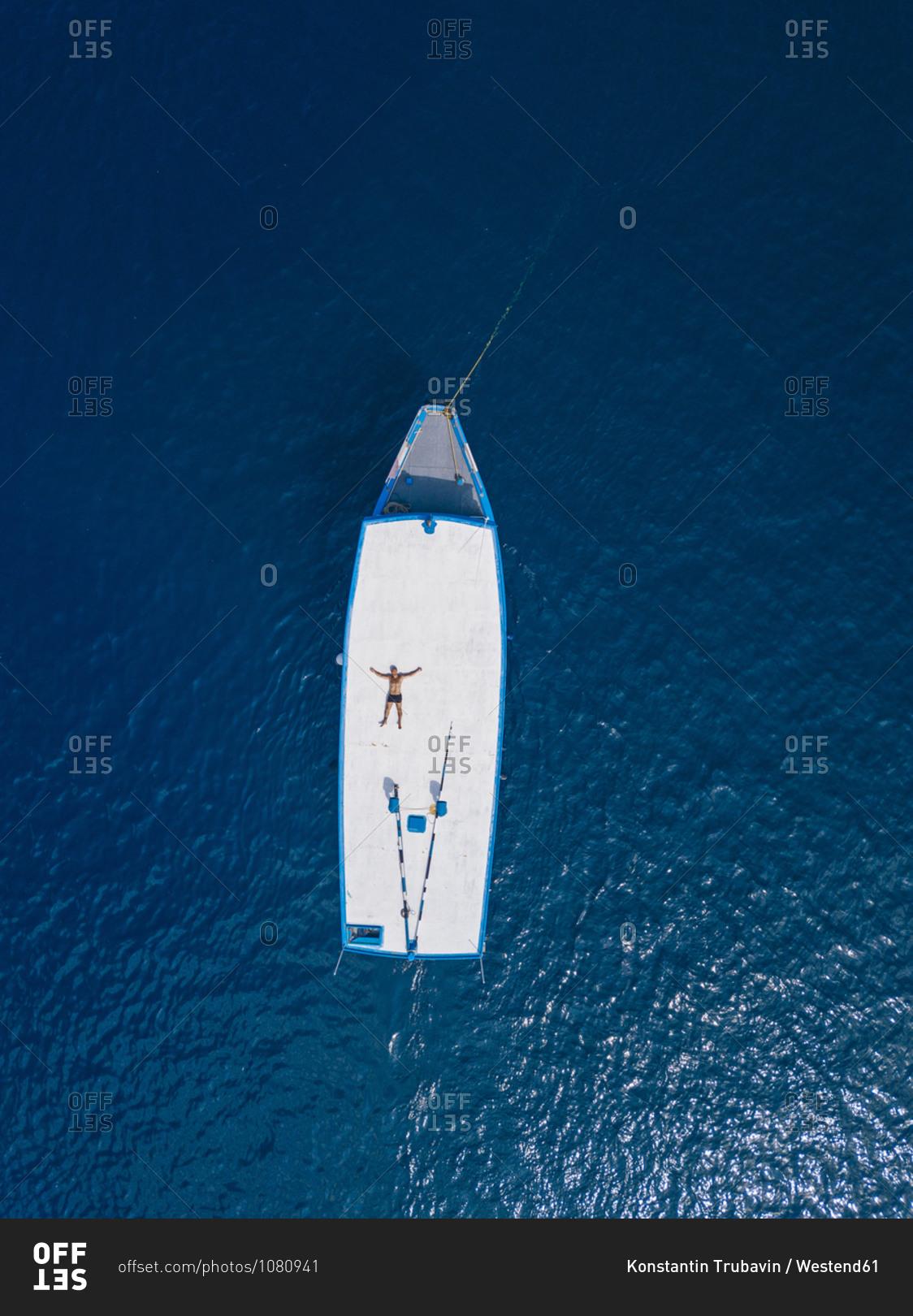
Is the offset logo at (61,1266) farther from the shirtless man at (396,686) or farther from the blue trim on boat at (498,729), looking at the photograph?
the shirtless man at (396,686)

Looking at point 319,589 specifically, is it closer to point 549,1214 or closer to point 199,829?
point 199,829

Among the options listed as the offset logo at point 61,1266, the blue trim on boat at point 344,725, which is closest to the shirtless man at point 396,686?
the blue trim on boat at point 344,725

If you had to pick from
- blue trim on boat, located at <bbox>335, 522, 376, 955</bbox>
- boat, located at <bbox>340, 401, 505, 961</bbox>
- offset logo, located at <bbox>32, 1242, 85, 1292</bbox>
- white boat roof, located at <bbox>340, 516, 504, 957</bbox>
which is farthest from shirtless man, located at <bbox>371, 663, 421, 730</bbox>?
offset logo, located at <bbox>32, 1242, 85, 1292</bbox>

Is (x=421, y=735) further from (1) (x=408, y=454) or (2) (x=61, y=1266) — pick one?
(2) (x=61, y=1266)

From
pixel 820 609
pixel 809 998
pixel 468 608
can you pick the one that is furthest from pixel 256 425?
pixel 809 998

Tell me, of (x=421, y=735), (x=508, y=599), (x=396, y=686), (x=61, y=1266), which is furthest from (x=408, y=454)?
(x=61, y=1266)

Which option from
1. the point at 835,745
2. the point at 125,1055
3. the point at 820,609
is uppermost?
the point at 820,609

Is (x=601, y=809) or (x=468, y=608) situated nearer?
(x=468, y=608)
